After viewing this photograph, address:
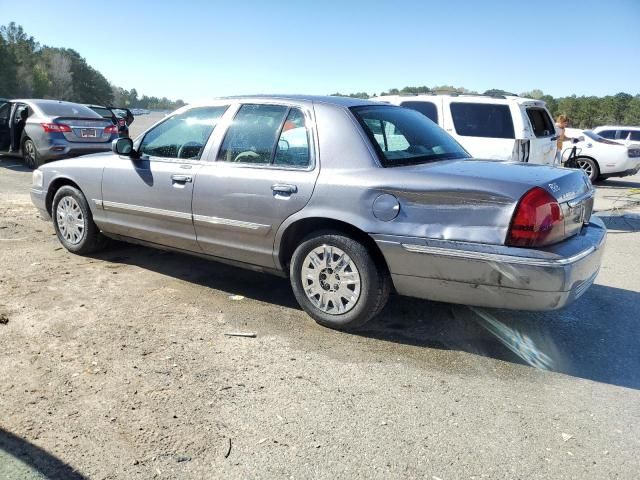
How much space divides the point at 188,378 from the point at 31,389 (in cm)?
83

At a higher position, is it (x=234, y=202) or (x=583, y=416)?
(x=234, y=202)

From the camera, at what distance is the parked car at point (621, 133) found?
17156 millimetres

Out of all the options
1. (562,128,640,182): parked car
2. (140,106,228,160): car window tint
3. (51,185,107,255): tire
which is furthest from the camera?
(562,128,640,182): parked car

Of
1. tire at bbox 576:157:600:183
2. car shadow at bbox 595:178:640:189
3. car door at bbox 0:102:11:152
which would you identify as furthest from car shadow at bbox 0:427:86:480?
car shadow at bbox 595:178:640:189

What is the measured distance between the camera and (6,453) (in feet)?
7.85

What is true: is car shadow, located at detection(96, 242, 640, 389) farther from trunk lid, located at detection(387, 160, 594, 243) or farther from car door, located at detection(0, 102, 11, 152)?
car door, located at detection(0, 102, 11, 152)

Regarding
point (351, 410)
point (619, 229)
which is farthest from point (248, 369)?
point (619, 229)

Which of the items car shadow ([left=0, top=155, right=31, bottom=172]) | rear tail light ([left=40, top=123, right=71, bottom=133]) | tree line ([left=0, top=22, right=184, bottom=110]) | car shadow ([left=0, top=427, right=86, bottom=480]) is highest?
tree line ([left=0, top=22, right=184, bottom=110])

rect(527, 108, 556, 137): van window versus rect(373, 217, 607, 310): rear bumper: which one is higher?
rect(527, 108, 556, 137): van window

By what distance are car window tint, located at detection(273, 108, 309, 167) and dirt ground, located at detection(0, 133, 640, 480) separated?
118 cm

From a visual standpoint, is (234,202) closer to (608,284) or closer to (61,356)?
(61,356)

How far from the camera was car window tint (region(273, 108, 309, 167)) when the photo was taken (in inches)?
155

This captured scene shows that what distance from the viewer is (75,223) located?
540 centimetres

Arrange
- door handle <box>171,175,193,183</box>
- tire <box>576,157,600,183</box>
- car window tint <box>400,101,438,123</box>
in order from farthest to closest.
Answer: tire <box>576,157,600,183</box> → car window tint <box>400,101,438,123</box> → door handle <box>171,175,193,183</box>
